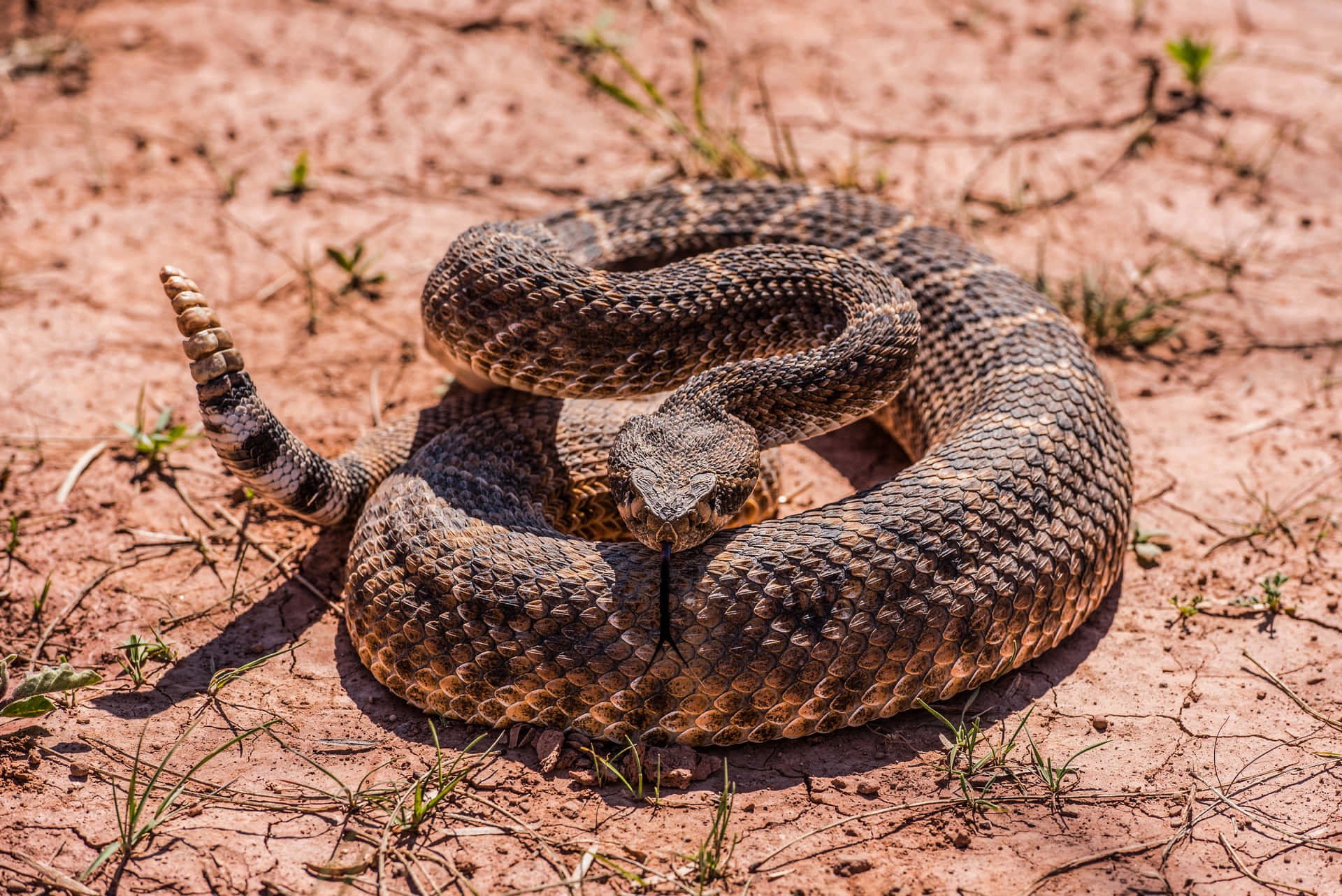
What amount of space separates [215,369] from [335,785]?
1715 mm

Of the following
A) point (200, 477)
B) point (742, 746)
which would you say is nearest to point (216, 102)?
point (200, 477)

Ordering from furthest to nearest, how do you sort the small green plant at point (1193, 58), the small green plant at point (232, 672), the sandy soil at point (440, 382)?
1. the small green plant at point (1193, 58)
2. the small green plant at point (232, 672)
3. the sandy soil at point (440, 382)

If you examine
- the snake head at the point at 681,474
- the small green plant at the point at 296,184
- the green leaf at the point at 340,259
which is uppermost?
the snake head at the point at 681,474

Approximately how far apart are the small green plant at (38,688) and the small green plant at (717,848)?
8.06 ft

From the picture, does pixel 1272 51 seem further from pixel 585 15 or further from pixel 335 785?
pixel 335 785

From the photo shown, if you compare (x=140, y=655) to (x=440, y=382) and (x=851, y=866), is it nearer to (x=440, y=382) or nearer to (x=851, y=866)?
(x=440, y=382)

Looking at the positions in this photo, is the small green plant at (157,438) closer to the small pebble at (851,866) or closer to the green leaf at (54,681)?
the green leaf at (54,681)

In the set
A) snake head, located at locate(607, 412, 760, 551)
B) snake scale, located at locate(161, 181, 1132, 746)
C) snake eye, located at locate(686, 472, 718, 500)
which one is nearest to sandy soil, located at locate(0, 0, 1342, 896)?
snake scale, located at locate(161, 181, 1132, 746)

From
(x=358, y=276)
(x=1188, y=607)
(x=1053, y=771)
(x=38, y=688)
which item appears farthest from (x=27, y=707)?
(x=1188, y=607)

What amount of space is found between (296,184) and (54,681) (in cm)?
467

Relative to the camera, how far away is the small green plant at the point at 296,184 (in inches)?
302

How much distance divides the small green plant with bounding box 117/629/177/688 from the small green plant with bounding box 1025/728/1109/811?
355 cm

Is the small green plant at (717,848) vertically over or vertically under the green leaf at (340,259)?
under

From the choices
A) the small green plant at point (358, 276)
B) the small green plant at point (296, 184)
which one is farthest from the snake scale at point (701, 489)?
the small green plant at point (296, 184)
